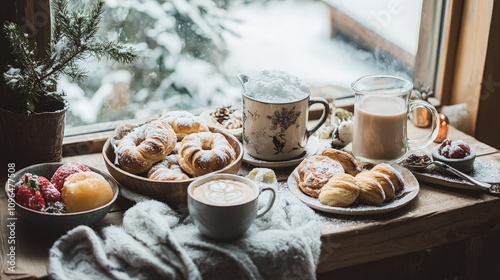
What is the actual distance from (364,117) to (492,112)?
0.51 meters

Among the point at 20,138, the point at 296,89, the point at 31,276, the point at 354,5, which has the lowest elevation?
the point at 31,276

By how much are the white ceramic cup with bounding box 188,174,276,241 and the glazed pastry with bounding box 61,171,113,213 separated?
0.55ft

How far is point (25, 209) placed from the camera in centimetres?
120

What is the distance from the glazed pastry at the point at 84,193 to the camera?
4.03 feet

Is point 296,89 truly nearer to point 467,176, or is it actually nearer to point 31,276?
point 467,176

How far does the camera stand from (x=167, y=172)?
4.37 feet

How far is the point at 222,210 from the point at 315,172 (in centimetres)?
31

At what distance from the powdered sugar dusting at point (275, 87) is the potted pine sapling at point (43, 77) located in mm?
259

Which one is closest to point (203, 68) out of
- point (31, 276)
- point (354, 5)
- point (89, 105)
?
point (89, 105)

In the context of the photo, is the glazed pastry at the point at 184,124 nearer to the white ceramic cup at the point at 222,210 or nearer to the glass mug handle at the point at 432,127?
the white ceramic cup at the point at 222,210

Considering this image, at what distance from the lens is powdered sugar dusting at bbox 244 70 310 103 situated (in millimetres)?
1461

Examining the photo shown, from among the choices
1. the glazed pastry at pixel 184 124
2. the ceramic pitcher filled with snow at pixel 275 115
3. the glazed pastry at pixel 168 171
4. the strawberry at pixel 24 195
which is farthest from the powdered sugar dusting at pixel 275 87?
the strawberry at pixel 24 195

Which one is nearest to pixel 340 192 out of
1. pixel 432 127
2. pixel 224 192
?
pixel 224 192

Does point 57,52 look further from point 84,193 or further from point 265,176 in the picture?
point 265,176
